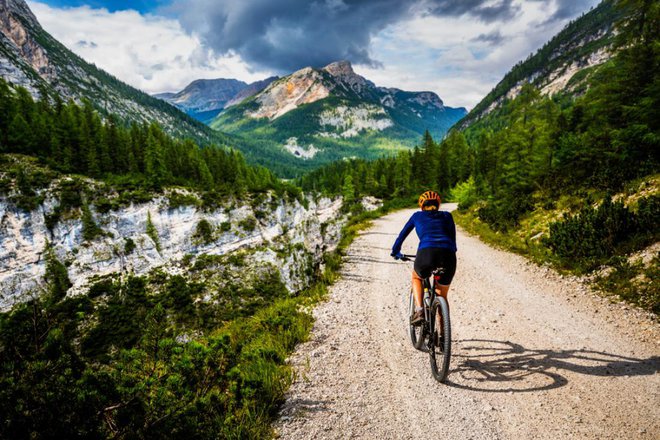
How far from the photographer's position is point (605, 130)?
15438mm

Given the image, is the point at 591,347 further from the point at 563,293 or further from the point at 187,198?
the point at 187,198

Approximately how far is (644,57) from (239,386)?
2230cm

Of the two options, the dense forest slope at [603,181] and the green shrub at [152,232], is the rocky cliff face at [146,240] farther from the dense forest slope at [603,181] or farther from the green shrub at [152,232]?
the dense forest slope at [603,181]

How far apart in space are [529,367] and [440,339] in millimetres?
1702

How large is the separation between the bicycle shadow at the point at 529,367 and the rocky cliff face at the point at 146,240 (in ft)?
103

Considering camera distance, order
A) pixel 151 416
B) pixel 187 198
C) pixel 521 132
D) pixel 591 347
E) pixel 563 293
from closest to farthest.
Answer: pixel 151 416, pixel 591 347, pixel 563 293, pixel 521 132, pixel 187 198

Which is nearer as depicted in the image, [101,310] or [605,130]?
[605,130]

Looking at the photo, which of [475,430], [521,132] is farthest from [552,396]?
[521,132]

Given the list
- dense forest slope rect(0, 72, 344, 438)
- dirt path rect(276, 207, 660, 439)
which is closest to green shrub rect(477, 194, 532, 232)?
dirt path rect(276, 207, 660, 439)

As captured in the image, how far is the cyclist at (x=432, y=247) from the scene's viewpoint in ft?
17.2

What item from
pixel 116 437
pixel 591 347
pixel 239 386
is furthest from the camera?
pixel 591 347

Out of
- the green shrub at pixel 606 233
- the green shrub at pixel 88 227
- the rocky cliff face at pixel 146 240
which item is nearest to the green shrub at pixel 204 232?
the rocky cliff face at pixel 146 240

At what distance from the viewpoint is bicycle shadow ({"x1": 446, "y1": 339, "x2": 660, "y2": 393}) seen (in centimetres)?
479

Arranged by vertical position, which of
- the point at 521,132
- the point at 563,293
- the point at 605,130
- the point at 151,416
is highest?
the point at 521,132
